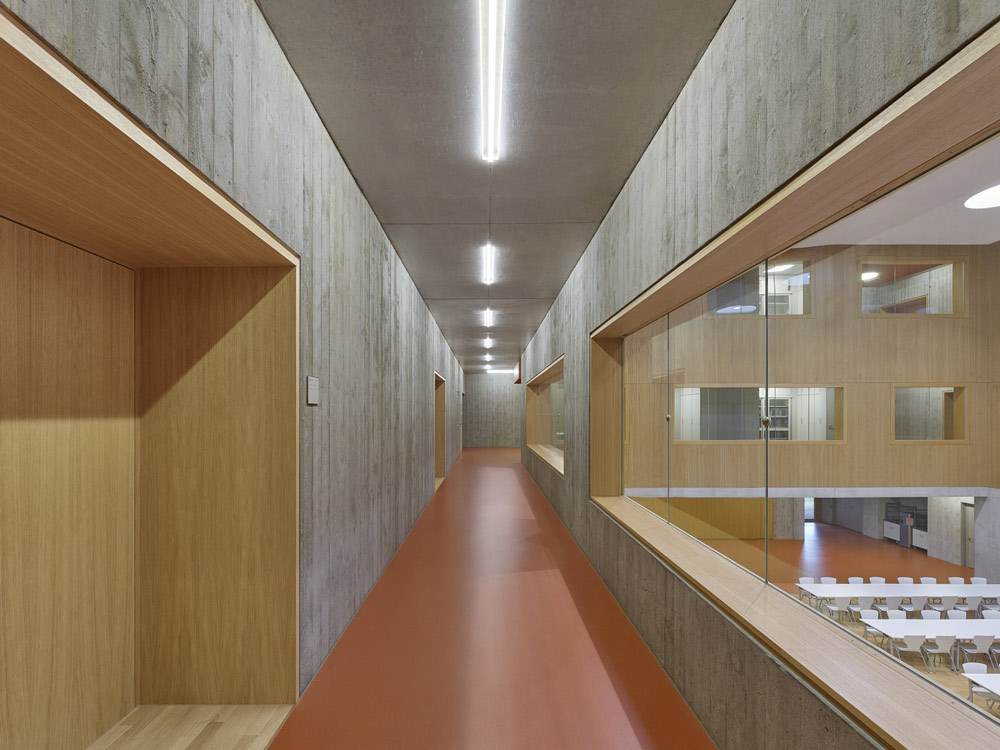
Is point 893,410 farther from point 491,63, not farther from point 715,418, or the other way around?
point 715,418

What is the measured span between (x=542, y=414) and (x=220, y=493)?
10596 mm

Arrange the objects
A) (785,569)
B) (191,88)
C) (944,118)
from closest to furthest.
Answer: (944,118) → (191,88) → (785,569)

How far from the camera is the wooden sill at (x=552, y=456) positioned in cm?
829

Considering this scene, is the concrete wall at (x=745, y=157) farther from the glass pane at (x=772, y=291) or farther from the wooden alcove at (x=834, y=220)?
the glass pane at (x=772, y=291)

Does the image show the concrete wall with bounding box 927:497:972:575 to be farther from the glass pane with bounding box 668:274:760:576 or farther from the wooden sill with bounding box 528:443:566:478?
the wooden sill with bounding box 528:443:566:478

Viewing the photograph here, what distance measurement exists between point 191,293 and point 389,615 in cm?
283

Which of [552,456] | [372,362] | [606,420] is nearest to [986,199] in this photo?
[606,420]

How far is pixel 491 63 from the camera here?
2.63 meters

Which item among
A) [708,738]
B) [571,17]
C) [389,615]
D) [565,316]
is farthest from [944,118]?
[565,316]

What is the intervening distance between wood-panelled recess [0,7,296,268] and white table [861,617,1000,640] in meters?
2.84

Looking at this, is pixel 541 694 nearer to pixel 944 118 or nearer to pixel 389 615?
pixel 389 615

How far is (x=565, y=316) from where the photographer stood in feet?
23.9

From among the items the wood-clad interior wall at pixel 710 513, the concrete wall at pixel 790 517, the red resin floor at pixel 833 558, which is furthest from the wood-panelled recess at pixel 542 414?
the red resin floor at pixel 833 558

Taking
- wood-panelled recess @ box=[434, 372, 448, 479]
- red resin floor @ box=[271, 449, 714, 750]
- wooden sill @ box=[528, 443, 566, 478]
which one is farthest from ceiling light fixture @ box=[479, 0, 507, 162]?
wood-panelled recess @ box=[434, 372, 448, 479]
